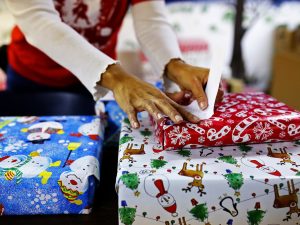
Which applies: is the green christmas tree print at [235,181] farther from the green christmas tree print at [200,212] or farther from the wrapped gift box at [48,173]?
the wrapped gift box at [48,173]

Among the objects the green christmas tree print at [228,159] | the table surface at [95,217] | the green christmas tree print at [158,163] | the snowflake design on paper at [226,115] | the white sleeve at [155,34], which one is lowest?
the table surface at [95,217]

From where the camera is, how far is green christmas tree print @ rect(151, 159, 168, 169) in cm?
52

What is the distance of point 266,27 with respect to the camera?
2.68m

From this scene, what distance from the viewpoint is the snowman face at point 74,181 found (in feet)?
1.72

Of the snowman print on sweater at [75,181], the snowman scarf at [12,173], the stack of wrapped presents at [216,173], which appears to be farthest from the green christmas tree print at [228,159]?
the snowman scarf at [12,173]

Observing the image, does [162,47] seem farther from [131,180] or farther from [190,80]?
[131,180]

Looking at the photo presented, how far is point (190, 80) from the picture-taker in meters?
0.74

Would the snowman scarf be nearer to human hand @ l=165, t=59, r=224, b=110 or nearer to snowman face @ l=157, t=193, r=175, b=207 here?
snowman face @ l=157, t=193, r=175, b=207

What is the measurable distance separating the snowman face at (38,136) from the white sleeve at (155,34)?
0.35 metres

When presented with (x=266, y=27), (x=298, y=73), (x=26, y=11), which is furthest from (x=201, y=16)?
(x=26, y=11)

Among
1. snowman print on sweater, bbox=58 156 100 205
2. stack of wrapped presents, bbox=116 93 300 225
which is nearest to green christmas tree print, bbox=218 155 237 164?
stack of wrapped presents, bbox=116 93 300 225

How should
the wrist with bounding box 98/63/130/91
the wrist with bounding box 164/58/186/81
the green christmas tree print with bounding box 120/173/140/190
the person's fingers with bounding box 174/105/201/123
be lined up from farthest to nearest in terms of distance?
the wrist with bounding box 164/58/186/81 → the wrist with bounding box 98/63/130/91 → the person's fingers with bounding box 174/105/201/123 → the green christmas tree print with bounding box 120/173/140/190

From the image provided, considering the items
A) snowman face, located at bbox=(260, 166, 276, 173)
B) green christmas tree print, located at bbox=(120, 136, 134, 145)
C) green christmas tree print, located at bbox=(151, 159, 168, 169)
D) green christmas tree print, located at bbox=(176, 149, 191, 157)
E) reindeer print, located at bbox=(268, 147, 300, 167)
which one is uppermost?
snowman face, located at bbox=(260, 166, 276, 173)

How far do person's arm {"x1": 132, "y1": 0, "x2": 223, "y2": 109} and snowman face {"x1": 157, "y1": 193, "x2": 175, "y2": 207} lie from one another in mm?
285
